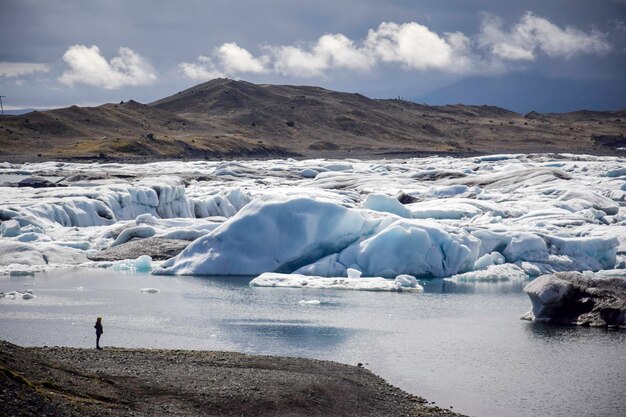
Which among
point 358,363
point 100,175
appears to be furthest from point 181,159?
point 358,363

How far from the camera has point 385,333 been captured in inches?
909

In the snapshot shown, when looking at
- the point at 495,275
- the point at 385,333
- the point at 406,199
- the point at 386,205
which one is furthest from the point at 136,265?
the point at 406,199

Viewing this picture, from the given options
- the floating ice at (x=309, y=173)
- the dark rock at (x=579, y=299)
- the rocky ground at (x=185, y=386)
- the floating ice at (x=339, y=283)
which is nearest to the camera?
the rocky ground at (x=185, y=386)

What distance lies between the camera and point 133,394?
1405 cm

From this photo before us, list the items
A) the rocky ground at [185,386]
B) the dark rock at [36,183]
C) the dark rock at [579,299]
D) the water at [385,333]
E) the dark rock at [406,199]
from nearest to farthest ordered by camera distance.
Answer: the rocky ground at [185,386] < the water at [385,333] < the dark rock at [579,299] < the dark rock at [406,199] < the dark rock at [36,183]

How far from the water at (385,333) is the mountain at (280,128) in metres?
64.3

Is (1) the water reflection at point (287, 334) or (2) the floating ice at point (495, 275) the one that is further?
(2) the floating ice at point (495, 275)

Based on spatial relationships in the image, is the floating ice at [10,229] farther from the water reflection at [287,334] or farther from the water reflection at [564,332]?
the water reflection at [564,332]

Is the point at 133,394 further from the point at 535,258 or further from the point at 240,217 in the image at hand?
the point at 535,258

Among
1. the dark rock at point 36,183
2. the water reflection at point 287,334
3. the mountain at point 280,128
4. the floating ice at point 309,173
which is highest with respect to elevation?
the mountain at point 280,128

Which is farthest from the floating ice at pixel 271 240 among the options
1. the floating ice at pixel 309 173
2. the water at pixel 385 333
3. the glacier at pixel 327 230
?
the floating ice at pixel 309 173

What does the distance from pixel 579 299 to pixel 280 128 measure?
115m

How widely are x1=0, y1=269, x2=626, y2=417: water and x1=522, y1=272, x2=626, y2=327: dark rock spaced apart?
0.71 metres

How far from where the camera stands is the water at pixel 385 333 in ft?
58.3
